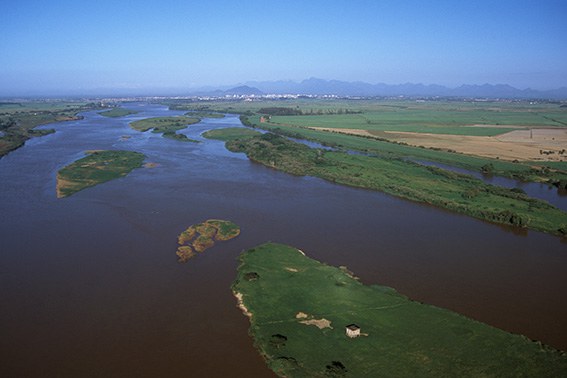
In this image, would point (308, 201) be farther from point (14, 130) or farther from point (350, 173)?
point (14, 130)

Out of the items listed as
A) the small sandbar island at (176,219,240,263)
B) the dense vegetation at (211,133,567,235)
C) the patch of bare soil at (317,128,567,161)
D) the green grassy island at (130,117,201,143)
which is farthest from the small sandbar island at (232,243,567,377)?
the green grassy island at (130,117,201,143)

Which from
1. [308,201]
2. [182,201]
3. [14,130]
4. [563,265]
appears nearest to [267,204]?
[308,201]

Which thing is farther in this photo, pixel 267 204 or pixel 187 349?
pixel 267 204

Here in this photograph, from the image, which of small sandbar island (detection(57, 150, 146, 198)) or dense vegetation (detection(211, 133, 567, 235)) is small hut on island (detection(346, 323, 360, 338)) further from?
small sandbar island (detection(57, 150, 146, 198))

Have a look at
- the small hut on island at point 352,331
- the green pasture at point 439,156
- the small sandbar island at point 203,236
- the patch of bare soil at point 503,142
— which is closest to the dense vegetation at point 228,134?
the green pasture at point 439,156

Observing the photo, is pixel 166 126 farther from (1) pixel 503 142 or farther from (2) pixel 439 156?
(1) pixel 503 142

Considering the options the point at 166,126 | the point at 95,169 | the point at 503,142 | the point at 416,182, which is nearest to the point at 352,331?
the point at 416,182
